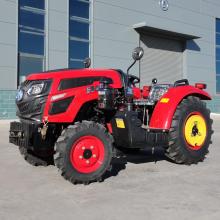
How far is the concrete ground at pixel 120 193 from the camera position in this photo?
444 cm

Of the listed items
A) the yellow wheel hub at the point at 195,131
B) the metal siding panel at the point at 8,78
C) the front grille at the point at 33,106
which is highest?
the metal siding panel at the point at 8,78

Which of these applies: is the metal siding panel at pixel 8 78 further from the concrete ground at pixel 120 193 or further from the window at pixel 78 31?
the concrete ground at pixel 120 193

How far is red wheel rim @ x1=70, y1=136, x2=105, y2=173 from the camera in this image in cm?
570

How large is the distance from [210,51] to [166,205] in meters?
23.9

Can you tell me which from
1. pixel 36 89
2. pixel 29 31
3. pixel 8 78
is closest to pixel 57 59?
pixel 29 31

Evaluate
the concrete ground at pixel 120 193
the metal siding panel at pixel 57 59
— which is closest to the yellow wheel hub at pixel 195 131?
the concrete ground at pixel 120 193

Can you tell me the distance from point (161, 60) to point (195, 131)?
57.9 ft

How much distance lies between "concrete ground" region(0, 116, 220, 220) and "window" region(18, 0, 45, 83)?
11.4m

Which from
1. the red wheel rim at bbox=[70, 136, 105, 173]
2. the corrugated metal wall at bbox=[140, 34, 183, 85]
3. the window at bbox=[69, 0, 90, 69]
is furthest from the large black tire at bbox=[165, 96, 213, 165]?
the corrugated metal wall at bbox=[140, 34, 183, 85]

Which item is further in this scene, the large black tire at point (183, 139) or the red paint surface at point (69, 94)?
the large black tire at point (183, 139)

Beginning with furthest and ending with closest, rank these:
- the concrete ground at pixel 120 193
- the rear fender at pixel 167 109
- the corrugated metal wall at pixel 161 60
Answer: the corrugated metal wall at pixel 161 60, the rear fender at pixel 167 109, the concrete ground at pixel 120 193

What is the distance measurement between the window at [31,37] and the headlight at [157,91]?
1130 centimetres

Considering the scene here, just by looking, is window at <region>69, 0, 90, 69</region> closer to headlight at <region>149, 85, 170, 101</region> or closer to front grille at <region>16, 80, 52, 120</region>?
headlight at <region>149, 85, 170, 101</region>

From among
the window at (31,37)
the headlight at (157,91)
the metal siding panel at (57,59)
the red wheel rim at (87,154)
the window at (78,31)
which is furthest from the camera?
the window at (78,31)
